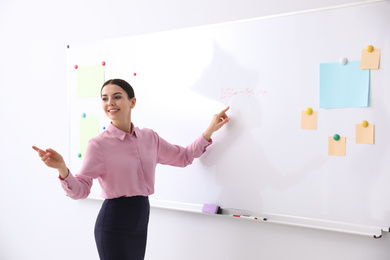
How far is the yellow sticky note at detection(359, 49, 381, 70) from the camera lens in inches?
63.7

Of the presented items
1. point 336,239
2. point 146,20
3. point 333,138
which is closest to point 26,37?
point 146,20

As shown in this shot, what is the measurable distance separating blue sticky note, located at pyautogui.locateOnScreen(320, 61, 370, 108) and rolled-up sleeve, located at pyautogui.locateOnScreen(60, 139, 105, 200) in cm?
→ 99

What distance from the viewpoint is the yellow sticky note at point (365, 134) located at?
163cm

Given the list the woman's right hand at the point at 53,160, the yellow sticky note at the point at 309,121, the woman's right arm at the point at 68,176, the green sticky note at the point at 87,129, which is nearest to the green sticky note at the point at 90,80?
the green sticky note at the point at 87,129

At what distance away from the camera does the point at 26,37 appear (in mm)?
2805

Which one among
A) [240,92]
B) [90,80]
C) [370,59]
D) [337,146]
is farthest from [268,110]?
[90,80]

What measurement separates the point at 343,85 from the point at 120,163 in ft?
3.32

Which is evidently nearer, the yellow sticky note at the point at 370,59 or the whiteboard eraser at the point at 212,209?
the yellow sticky note at the point at 370,59

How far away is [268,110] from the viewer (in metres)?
1.86

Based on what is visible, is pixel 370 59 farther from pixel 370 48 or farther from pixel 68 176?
pixel 68 176

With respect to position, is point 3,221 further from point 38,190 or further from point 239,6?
point 239,6

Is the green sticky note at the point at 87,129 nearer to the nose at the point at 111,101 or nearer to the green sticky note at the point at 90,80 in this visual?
the green sticky note at the point at 90,80

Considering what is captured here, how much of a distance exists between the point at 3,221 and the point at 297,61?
237 cm

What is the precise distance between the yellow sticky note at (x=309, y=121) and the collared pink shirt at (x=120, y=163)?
459 millimetres
